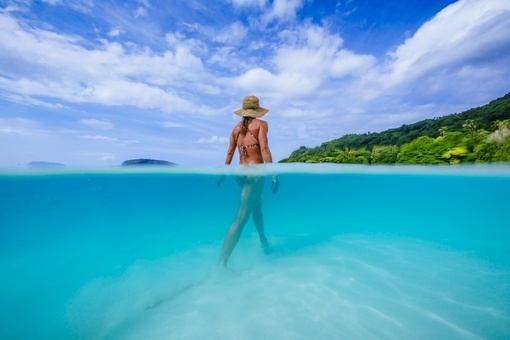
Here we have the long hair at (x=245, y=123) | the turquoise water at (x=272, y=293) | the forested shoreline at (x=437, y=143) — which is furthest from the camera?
the forested shoreline at (x=437, y=143)

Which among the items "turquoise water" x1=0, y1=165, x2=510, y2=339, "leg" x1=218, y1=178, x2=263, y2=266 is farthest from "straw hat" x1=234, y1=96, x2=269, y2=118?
"turquoise water" x1=0, y1=165, x2=510, y2=339

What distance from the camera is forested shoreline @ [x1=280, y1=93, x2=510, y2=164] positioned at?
2231cm

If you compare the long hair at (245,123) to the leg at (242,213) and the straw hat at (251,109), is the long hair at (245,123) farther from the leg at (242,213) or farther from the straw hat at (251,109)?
the leg at (242,213)

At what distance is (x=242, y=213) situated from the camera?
16.3 feet

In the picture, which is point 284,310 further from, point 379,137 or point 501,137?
point 379,137

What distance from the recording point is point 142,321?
3627 mm

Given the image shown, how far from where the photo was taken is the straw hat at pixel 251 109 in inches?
201

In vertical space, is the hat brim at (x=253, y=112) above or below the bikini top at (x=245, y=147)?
above

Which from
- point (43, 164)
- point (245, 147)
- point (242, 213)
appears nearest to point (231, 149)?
point (245, 147)

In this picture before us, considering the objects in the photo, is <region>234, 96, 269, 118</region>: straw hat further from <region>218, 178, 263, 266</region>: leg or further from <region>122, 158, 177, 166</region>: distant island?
<region>122, 158, 177, 166</region>: distant island

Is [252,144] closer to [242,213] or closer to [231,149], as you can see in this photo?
[231,149]

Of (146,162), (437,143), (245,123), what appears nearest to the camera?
(245,123)

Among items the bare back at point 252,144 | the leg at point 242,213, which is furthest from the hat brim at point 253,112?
the leg at point 242,213

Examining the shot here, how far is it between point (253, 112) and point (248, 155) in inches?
34.6
